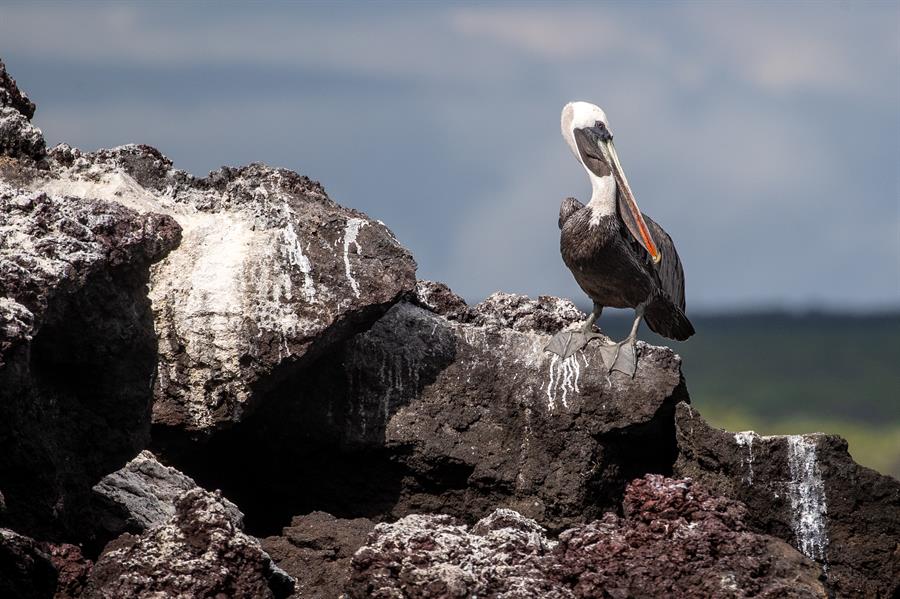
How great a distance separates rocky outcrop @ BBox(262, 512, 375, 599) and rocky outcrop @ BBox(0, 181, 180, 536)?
39.9 inches

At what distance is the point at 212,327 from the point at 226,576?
219 cm

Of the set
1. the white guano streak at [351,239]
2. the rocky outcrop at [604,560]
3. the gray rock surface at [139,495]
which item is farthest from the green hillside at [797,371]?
the rocky outcrop at [604,560]

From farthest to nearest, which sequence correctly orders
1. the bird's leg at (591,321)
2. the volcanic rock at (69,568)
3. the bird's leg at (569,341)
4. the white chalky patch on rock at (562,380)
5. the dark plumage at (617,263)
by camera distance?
the dark plumage at (617,263)
the bird's leg at (591,321)
the bird's leg at (569,341)
the white chalky patch on rock at (562,380)
the volcanic rock at (69,568)

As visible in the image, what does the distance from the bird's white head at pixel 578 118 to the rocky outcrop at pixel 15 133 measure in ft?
12.9

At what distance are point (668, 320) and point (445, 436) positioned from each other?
2.52m

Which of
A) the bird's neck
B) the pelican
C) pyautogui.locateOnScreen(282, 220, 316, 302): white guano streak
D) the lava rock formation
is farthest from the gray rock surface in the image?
the bird's neck

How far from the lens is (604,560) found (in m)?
8.42

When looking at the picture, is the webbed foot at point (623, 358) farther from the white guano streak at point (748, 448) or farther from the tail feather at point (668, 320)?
the tail feather at point (668, 320)

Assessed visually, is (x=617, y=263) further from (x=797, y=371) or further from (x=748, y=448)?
(x=797, y=371)

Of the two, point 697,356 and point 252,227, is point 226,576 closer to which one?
point 252,227

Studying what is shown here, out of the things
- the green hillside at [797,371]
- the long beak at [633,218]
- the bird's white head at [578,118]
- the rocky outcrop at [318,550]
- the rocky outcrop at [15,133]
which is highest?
the green hillside at [797,371]

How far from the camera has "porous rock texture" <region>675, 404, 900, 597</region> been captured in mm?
10188

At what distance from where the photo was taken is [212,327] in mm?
10031

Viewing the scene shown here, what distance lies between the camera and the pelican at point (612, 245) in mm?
11883
